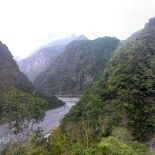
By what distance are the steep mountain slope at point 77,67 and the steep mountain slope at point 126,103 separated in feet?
216

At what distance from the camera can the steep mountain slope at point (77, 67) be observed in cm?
13166

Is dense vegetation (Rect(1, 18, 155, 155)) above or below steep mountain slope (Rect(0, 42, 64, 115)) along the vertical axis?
below

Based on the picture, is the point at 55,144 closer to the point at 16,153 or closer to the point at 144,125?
the point at 16,153

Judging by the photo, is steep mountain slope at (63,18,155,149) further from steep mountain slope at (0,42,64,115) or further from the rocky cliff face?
the rocky cliff face

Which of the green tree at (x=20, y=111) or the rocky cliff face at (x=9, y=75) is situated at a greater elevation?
the rocky cliff face at (x=9, y=75)

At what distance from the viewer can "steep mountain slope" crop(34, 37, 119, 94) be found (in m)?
132

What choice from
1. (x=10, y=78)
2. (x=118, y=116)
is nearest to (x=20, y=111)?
(x=118, y=116)

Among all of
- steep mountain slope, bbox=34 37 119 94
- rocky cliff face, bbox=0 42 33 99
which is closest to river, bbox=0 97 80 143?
rocky cliff face, bbox=0 42 33 99

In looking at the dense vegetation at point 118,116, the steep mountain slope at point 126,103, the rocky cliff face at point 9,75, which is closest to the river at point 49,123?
the rocky cliff face at point 9,75

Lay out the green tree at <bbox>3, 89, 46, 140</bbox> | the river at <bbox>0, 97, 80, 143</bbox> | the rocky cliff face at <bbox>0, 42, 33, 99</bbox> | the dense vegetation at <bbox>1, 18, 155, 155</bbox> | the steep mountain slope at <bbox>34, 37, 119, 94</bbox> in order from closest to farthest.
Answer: the dense vegetation at <bbox>1, 18, 155, 155</bbox> → the green tree at <bbox>3, 89, 46, 140</bbox> → the river at <bbox>0, 97, 80, 143</bbox> → the rocky cliff face at <bbox>0, 42, 33, 99</bbox> → the steep mountain slope at <bbox>34, 37, 119, 94</bbox>

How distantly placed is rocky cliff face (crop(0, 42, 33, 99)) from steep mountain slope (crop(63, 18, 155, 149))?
4082cm

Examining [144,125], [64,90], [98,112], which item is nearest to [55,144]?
[98,112]

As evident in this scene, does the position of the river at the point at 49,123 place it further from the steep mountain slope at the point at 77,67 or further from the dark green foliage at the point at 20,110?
the steep mountain slope at the point at 77,67

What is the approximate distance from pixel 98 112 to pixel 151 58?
23.5m
